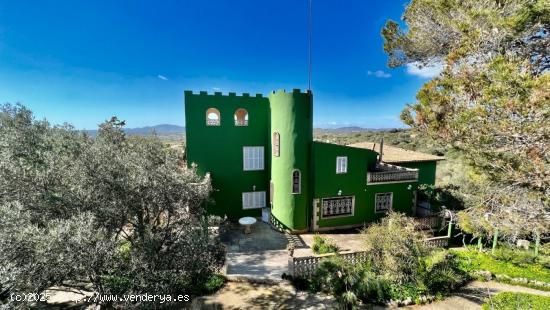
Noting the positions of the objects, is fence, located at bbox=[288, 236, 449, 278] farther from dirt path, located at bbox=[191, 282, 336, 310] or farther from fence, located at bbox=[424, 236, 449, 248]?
fence, located at bbox=[424, 236, 449, 248]

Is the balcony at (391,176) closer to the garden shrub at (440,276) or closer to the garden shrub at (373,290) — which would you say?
the garden shrub at (440,276)

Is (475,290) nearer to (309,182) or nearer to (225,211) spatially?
(309,182)

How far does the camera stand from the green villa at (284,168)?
17531 mm

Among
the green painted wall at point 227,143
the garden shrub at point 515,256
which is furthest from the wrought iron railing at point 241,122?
the garden shrub at point 515,256

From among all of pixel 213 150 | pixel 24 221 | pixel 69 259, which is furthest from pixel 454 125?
pixel 213 150

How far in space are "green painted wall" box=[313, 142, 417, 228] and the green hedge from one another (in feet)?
27.8

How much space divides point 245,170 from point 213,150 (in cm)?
295

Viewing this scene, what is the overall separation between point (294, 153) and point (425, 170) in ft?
46.4

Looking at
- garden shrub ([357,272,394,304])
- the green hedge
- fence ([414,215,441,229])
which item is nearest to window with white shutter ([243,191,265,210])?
garden shrub ([357,272,394,304])

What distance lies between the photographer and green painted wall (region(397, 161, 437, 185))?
75.4 ft

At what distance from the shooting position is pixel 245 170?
20.0 m

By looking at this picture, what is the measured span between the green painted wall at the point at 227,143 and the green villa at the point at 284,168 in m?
0.07

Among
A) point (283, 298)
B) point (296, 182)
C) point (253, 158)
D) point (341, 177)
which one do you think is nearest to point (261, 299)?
point (283, 298)

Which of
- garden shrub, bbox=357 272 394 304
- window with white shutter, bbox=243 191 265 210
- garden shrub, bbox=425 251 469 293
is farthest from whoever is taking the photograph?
window with white shutter, bbox=243 191 265 210
